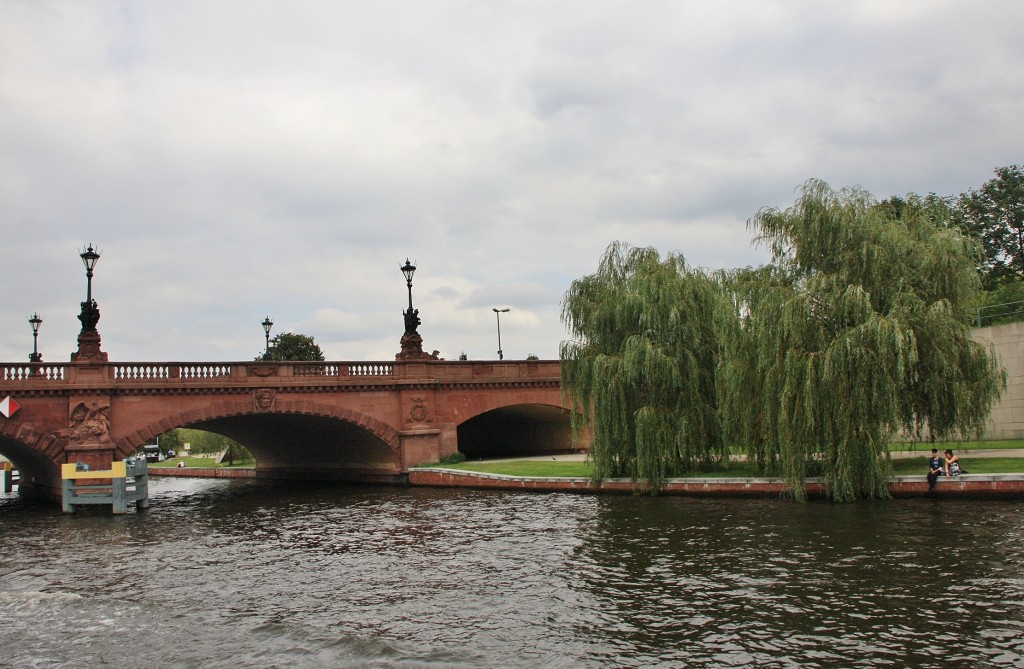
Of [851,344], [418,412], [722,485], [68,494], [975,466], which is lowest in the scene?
[722,485]

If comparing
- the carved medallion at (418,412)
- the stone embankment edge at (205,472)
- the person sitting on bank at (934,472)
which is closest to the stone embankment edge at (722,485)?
the person sitting on bank at (934,472)

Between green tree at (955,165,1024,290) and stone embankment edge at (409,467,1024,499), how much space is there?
3783 cm

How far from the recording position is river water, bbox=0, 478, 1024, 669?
1327cm

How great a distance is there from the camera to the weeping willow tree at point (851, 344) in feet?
80.7

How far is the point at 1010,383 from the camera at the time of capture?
119ft

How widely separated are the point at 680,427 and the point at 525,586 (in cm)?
1344

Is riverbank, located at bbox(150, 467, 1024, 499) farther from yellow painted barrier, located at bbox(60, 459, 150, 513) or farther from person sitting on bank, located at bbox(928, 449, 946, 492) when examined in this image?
yellow painted barrier, located at bbox(60, 459, 150, 513)

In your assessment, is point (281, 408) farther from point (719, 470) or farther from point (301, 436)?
point (719, 470)

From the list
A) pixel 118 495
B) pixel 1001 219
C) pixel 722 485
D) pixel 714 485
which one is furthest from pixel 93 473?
pixel 1001 219

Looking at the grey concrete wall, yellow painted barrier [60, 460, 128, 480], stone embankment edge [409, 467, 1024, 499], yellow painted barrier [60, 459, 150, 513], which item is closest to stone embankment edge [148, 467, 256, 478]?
stone embankment edge [409, 467, 1024, 499]

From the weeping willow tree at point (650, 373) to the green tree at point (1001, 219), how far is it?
35.0 metres

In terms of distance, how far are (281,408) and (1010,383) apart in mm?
31230

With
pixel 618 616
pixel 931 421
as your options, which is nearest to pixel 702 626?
pixel 618 616

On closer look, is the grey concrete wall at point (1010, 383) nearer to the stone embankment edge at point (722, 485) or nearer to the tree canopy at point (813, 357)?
the tree canopy at point (813, 357)
